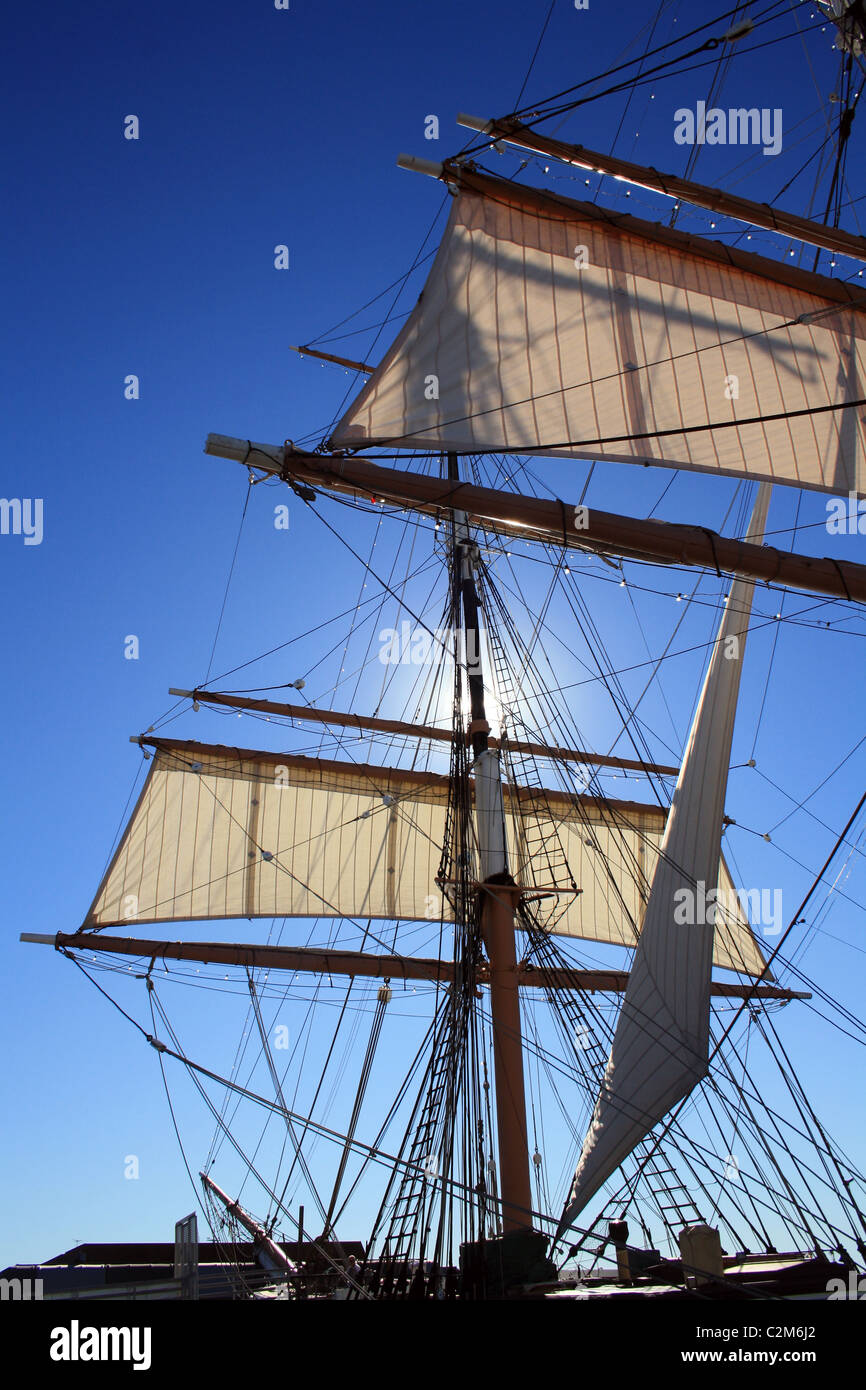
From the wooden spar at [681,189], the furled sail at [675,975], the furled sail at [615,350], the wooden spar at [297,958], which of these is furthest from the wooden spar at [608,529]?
the wooden spar at [297,958]

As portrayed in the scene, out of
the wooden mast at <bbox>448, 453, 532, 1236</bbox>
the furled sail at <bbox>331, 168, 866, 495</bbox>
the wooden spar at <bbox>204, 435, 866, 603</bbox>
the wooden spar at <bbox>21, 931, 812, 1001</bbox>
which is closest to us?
the wooden spar at <bbox>204, 435, 866, 603</bbox>

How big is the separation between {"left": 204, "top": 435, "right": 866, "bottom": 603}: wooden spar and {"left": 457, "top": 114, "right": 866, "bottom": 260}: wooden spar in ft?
13.6

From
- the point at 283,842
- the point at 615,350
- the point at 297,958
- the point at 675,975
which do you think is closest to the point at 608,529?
the point at 615,350

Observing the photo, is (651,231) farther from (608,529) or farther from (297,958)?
(297,958)

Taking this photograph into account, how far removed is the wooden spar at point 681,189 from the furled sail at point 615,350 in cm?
46

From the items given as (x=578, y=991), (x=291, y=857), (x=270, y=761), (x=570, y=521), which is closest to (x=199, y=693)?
(x=270, y=761)

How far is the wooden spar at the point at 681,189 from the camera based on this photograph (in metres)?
11.2

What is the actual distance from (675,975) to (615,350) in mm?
7422

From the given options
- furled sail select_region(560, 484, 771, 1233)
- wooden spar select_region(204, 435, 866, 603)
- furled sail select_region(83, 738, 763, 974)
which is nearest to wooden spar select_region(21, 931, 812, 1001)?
furled sail select_region(83, 738, 763, 974)

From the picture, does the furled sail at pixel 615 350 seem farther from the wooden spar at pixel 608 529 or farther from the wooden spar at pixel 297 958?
the wooden spar at pixel 297 958

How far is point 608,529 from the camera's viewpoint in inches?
401

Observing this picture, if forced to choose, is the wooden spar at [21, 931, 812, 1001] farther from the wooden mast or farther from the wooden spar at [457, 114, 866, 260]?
the wooden spar at [457, 114, 866, 260]

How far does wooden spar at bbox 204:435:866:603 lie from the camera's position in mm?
10141
